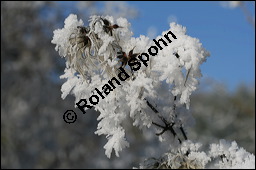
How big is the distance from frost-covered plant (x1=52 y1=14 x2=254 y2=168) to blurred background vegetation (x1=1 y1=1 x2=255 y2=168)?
8.72 metres

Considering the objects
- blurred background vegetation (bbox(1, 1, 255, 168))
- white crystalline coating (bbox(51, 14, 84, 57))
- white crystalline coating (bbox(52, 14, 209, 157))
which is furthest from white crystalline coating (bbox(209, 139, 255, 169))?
blurred background vegetation (bbox(1, 1, 255, 168))

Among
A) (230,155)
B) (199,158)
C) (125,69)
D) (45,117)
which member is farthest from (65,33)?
(45,117)

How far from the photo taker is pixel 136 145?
11.5m

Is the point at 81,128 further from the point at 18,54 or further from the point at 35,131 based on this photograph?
the point at 18,54

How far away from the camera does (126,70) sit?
5.82ft

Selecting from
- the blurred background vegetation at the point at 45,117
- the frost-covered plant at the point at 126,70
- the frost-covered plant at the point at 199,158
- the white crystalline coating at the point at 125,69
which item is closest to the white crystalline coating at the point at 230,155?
the frost-covered plant at the point at 199,158

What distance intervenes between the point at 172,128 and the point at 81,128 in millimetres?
11515

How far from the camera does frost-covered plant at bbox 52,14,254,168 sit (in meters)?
1.68

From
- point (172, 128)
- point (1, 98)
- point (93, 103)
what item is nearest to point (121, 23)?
point (93, 103)

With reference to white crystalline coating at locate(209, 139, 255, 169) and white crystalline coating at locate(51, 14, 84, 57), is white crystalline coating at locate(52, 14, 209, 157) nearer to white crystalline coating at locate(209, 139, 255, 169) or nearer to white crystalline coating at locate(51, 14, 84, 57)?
A: white crystalline coating at locate(51, 14, 84, 57)

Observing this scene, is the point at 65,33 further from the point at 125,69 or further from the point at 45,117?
the point at 45,117

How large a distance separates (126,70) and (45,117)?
37.7 feet

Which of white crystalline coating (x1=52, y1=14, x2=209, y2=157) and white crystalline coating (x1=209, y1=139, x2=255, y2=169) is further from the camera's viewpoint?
white crystalline coating (x1=209, y1=139, x2=255, y2=169)

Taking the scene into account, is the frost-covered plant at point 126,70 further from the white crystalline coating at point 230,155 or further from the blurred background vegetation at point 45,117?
the blurred background vegetation at point 45,117
